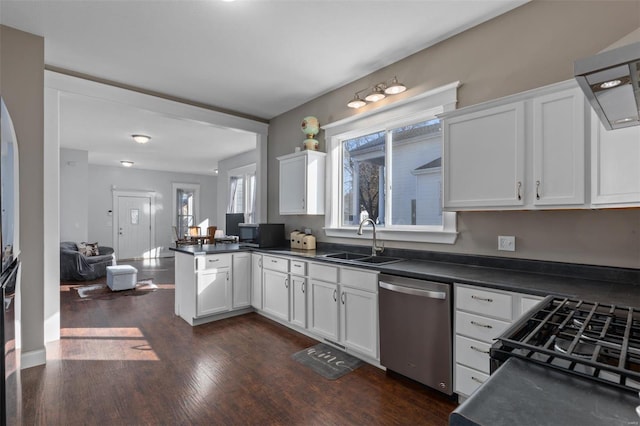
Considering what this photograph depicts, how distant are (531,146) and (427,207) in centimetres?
110

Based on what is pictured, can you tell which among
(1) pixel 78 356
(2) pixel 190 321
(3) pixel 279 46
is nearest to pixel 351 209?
(3) pixel 279 46

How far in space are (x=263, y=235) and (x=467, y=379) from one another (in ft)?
9.48

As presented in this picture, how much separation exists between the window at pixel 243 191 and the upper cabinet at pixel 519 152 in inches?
221

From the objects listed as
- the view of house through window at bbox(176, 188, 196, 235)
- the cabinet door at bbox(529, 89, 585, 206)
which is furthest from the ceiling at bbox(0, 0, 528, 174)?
the view of house through window at bbox(176, 188, 196, 235)

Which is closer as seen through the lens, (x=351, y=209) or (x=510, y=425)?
(x=510, y=425)

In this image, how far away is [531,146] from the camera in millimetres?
2016

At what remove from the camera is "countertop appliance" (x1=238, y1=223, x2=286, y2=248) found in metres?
4.20

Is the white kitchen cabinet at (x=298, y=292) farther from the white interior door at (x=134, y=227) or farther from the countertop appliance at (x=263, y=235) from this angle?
the white interior door at (x=134, y=227)

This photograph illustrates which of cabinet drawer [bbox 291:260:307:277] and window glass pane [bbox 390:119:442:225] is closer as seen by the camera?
window glass pane [bbox 390:119:442:225]

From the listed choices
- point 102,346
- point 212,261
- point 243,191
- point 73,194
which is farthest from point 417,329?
point 73,194

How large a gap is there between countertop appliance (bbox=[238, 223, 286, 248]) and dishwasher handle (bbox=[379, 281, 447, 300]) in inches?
84.1

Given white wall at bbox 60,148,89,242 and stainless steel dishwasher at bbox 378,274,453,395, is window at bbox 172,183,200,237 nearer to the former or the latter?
white wall at bbox 60,148,89,242

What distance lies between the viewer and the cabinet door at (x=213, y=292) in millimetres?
3664

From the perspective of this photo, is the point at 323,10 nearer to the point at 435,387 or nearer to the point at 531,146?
the point at 531,146
